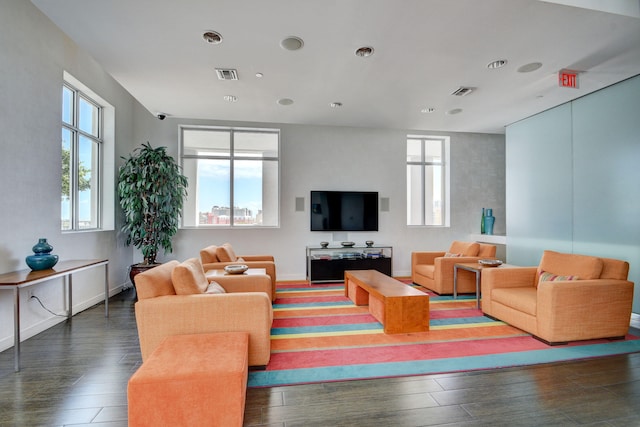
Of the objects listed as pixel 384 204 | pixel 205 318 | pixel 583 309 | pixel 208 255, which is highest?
pixel 384 204

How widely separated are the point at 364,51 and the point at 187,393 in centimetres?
327

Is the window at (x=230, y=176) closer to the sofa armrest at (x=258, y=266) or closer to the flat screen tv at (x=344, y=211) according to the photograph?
the flat screen tv at (x=344, y=211)

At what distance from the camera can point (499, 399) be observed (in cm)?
211

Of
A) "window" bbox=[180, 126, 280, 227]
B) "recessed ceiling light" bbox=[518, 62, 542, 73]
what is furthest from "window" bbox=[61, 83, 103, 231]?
"recessed ceiling light" bbox=[518, 62, 542, 73]

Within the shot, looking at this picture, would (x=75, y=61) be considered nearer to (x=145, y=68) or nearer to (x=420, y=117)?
(x=145, y=68)

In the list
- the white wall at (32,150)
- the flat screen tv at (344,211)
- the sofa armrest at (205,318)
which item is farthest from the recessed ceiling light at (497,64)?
the white wall at (32,150)

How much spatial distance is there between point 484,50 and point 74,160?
528 centimetres

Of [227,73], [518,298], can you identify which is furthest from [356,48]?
[518,298]

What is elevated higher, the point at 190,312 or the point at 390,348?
the point at 190,312

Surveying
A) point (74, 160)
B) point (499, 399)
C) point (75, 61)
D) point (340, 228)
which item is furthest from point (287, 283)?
point (75, 61)

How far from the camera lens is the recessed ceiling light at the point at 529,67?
11.4 ft

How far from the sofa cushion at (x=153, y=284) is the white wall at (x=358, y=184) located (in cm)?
339

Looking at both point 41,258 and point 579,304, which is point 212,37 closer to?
point 41,258

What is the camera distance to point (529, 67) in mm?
3551
